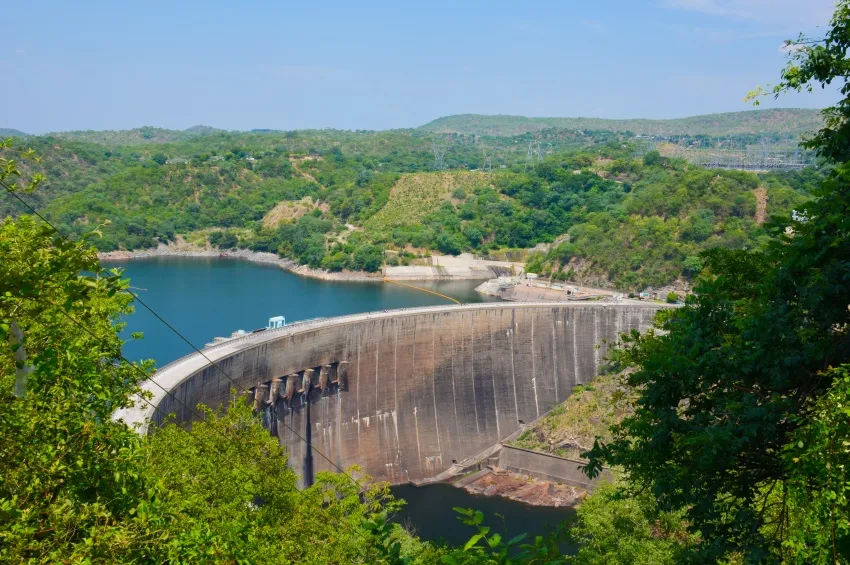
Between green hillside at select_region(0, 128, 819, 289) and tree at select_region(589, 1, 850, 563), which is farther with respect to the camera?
green hillside at select_region(0, 128, 819, 289)

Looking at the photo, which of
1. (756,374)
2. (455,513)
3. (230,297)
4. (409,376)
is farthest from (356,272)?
(756,374)

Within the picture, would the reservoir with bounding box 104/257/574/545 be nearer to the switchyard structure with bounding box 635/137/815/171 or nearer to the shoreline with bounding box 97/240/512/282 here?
the shoreline with bounding box 97/240/512/282

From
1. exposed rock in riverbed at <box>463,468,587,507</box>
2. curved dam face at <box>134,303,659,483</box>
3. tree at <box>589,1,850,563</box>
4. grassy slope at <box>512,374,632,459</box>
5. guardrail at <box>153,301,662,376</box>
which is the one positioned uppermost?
tree at <box>589,1,850,563</box>

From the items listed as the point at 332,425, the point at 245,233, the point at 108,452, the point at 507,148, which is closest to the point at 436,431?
the point at 332,425

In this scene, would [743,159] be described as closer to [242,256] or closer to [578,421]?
[242,256]

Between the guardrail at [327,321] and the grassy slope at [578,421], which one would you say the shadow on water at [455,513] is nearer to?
the grassy slope at [578,421]

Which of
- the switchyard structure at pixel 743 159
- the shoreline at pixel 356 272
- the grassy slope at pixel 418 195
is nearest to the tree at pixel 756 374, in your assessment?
the shoreline at pixel 356 272

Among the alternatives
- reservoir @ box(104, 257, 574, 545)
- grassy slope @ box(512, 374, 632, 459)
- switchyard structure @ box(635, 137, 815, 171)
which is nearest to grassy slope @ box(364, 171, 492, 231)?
reservoir @ box(104, 257, 574, 545)

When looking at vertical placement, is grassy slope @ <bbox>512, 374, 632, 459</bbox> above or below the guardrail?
below
